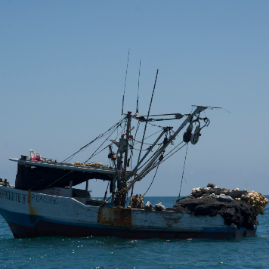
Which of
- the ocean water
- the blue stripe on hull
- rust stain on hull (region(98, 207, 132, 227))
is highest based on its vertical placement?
rust stain on hull (region(98, 207, 132, 227))

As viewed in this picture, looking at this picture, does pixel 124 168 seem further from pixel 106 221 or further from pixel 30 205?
pixel 30 205

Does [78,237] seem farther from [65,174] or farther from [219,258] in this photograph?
[219,258]

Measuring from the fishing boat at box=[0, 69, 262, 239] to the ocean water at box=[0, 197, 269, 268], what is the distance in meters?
0.50

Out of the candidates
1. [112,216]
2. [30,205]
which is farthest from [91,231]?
[30,205]

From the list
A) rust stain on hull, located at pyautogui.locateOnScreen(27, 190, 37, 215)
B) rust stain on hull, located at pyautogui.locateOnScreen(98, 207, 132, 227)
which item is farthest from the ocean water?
rust stain on hull, located at pyautogui.locateOnScreen(27, 190, 37, 215)

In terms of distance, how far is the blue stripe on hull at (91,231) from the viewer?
20750mm

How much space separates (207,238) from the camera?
21.2 meters

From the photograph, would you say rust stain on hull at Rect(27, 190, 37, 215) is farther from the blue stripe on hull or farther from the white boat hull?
the blue stripe on hull

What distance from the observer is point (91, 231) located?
20812 millimetres

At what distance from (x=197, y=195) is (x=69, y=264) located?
970 centimetres

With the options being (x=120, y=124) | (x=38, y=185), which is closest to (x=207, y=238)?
(x=120, y=124)

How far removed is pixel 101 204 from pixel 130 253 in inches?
147

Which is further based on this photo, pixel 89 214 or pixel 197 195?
pixel 197 195

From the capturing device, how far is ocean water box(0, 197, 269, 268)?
16.6 m
